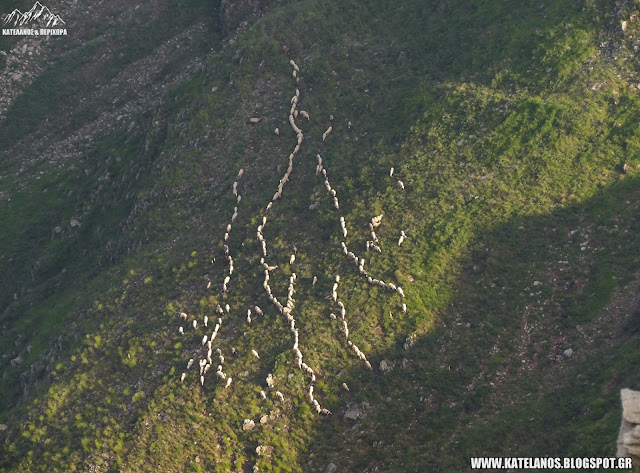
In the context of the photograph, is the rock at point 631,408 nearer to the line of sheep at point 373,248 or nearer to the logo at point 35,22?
the line of sheep at point 373,248

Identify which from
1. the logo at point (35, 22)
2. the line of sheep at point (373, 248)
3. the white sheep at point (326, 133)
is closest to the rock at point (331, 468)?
the line of sheep at point (373, 248)

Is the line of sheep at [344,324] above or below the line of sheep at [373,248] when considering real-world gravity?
below

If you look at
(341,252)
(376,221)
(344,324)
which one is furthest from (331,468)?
(376,221)

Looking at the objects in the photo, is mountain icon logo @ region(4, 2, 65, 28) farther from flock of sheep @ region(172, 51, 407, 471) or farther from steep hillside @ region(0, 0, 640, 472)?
flock of sheep @ region(172, 51, 407, 471)

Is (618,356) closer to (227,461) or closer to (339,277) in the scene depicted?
(339,277)

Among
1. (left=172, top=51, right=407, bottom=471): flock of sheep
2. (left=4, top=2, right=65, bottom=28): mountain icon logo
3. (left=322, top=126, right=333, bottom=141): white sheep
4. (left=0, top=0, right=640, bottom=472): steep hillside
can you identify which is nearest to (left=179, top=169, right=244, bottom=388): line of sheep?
(left=172, top=51, right=407, bottom=471): flock of sheep

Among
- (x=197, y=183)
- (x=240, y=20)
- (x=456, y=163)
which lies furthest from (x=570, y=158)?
(x=240, y=20)
